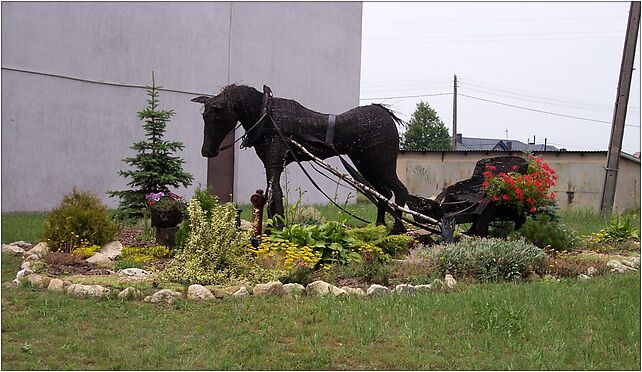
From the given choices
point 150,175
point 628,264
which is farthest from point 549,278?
point 150,175

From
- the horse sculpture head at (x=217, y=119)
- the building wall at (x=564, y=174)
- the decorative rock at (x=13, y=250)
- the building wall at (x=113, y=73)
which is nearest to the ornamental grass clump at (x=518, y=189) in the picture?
the horse sculpture head at (x=217, y=119)

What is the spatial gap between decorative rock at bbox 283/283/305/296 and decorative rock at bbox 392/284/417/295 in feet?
2.96

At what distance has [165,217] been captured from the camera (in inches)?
380

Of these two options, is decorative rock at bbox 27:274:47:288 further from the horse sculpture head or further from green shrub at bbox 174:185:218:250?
the horse sculpture head

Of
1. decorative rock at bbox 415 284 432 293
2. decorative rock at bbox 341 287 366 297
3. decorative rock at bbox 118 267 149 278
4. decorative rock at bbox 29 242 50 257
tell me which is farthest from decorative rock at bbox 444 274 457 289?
decorative rock at bbox 29 242 50 257

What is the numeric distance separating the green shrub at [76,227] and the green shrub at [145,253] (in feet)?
1.87

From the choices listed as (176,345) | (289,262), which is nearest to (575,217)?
(289,262)

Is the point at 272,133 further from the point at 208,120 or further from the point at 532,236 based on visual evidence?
the point at 532,236

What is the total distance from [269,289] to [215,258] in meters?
1.06

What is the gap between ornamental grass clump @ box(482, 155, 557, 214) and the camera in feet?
32.1

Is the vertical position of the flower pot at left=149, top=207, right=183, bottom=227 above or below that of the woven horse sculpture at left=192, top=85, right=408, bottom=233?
below

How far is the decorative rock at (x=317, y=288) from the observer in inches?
274

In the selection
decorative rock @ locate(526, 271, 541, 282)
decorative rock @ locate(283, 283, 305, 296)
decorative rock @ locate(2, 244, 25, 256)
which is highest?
decorative rock @ locate(526, 271, 541, 282)

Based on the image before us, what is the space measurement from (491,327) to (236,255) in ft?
10.7
